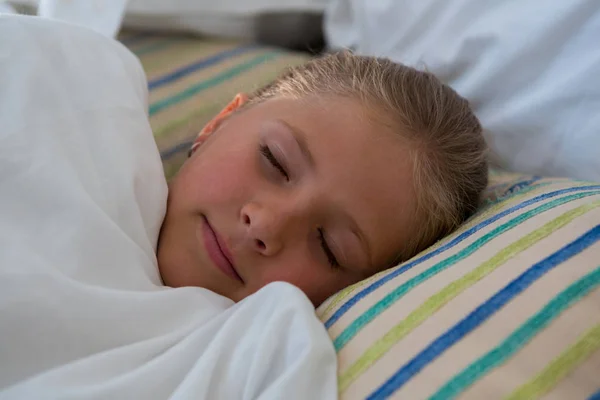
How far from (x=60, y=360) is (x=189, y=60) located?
90cm

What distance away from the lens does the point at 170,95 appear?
1148 millimetres

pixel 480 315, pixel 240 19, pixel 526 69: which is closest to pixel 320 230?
pixel 480 315

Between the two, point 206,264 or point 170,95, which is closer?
point 206,264

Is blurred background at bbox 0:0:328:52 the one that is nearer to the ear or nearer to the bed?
the ear

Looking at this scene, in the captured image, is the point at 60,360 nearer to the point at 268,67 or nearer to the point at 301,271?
the point at 301,271

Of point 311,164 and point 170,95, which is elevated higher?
point 311,164

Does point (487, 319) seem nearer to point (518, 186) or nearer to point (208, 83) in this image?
point (518, 186)

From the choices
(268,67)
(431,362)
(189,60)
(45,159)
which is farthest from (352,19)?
(431,362)

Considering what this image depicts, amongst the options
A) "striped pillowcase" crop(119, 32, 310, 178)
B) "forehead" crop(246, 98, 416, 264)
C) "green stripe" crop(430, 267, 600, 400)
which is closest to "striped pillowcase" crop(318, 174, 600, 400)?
"green stripe" crop(430, 267, 600, 400)

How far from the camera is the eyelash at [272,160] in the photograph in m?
0.73

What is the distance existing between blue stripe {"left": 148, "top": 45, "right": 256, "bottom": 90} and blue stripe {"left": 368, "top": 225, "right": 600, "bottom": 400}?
0.87 m

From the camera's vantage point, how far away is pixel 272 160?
0.74 metres

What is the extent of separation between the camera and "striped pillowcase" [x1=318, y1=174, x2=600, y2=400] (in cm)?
49

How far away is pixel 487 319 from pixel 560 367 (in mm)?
70
